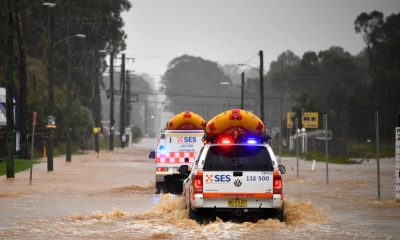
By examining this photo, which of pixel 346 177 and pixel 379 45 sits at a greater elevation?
pixel 379 45

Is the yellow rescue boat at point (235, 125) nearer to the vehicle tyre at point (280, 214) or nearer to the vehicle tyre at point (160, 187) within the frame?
the vehicle tyre at point (280, 214)

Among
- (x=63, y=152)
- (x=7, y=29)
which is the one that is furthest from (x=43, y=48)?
(x=7, y=29)

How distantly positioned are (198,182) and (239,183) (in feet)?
2.44

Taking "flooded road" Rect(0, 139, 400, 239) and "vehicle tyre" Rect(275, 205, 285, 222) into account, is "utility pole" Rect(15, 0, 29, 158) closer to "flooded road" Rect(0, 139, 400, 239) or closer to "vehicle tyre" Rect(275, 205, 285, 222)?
"flooded road" Rect(0, 139, 400, 239)

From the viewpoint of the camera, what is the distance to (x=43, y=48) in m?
95.0

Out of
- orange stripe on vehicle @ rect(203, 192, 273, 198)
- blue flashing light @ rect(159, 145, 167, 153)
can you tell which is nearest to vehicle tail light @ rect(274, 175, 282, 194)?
orange stripe on vehicle @ rect(203, 192, 273, 198)

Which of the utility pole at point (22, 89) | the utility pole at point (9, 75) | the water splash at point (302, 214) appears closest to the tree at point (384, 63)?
the utility pole at point (22, 89)

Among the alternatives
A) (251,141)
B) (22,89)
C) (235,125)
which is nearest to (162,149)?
(235,125)

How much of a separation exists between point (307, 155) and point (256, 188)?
2126 inches

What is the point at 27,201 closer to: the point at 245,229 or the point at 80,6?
the point at 245,229

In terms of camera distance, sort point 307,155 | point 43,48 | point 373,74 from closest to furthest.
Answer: point 307,155
point 43,48
point 373,74

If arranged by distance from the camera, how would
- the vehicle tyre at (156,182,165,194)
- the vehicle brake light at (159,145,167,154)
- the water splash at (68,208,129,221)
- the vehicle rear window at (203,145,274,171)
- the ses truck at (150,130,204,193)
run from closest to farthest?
the vehicle rear window at (203,145,274,171) → the water splash at (68,208,129,221) → the ses truck at (150,130,204,193) → the vehicle tyre at (156,182,165,194) → the vehicle brake light at (159,145,167,154)

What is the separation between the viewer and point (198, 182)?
15.9m

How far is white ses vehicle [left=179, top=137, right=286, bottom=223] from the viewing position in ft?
51.8
